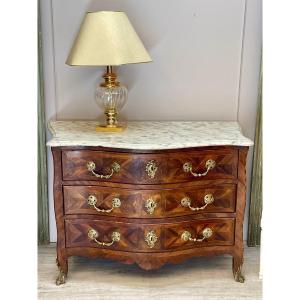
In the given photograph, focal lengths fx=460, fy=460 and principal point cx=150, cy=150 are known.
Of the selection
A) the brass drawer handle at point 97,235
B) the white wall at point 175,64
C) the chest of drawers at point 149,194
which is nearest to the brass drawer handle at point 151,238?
the chest of drawers at point 149,194

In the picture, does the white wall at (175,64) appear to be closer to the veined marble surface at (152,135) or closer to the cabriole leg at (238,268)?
the veined marble surface at (152,135)

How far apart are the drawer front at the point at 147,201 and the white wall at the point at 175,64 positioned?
41 cm

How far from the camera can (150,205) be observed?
1710 mm

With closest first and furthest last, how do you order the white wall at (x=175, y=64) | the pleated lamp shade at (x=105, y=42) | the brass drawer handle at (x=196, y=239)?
the pleated lamp shade at (x=105, y=42) < the brass drawer handle at (x=196, y=239) < the white wall at (x=175, y=64)

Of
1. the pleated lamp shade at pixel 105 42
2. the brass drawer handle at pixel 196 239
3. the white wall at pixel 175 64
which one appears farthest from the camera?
the white wall at pixel 175 64

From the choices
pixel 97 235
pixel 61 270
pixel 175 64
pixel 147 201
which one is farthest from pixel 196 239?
pixel 175 64

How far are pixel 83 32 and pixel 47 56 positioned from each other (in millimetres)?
325

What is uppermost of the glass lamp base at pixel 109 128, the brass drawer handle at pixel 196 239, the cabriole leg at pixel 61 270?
Result: the glass lamp base at pixel 109 128

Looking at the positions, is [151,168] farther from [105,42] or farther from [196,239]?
[105,42]

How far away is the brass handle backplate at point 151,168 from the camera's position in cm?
168

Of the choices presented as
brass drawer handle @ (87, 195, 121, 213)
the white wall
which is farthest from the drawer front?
the white wall

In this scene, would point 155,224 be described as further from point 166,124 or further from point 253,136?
point 253,136

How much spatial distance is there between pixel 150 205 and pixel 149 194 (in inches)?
1.6
